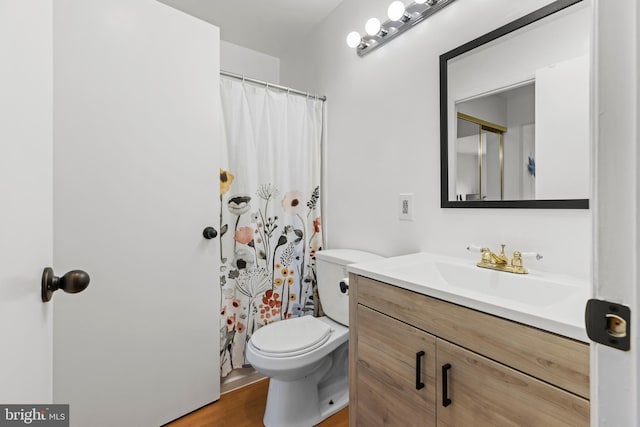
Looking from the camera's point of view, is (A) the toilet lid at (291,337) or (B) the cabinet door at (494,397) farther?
(A) the toilet lid at (291,337)

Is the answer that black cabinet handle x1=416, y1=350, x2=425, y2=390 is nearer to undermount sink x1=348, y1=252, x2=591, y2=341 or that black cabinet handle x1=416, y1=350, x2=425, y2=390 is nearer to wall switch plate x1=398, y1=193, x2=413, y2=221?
undermount sink x1=348, y1=252, x2=591, y2=341

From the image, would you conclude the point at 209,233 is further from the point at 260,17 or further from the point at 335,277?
the point at 260,17

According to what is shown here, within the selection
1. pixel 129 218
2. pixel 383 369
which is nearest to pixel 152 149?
pixel 129 218

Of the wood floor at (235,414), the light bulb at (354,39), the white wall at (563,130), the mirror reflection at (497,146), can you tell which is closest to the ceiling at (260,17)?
the light bulb at (354,39)

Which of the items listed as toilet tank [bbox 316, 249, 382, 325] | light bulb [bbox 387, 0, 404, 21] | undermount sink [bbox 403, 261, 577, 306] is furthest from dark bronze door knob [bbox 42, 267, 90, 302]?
light bulb [bbox 387, 0, 404, 21]

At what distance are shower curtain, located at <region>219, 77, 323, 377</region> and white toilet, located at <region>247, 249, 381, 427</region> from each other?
0.87ft

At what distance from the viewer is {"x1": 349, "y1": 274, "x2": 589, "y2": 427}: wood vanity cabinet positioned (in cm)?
64

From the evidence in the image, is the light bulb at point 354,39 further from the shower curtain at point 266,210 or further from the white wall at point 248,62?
the white wall at point 248,62

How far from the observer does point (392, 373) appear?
101 cm

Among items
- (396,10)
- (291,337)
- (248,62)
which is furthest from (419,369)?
(248,62)

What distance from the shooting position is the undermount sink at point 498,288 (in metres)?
0.67

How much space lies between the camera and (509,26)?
110 cm

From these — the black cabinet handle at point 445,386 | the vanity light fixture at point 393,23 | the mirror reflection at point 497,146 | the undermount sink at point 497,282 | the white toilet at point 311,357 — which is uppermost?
the vanity light fixture at point 393,23

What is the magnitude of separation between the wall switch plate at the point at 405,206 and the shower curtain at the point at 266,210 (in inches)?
26.6
